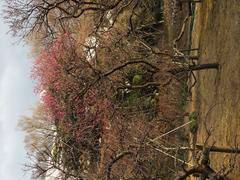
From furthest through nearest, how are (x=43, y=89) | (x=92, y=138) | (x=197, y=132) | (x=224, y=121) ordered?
(x=43, y=89) < (x=92, y=138) < (x=197, y=132) < (x=224, y=121)

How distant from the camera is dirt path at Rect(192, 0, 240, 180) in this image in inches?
380

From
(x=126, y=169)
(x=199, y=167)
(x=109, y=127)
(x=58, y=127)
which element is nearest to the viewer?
(x=199, y=167)

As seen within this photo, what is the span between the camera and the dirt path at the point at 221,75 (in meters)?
9.64

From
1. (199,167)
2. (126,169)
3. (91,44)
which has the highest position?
(91,44)

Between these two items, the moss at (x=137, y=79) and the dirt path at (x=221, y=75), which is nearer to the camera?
the dirt path at (x=221, y=75)

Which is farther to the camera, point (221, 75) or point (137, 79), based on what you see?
point (137, 79)

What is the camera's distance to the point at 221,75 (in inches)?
417

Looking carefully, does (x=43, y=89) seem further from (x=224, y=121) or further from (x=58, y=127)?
(x=224, y=121)

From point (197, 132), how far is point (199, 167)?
5.40 m

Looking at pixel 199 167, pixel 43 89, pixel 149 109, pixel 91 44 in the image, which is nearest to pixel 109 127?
pixel 149 109

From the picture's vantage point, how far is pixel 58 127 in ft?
69.1

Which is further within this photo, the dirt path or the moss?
the moss

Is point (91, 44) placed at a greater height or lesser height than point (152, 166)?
greater

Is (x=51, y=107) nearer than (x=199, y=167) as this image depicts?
No
